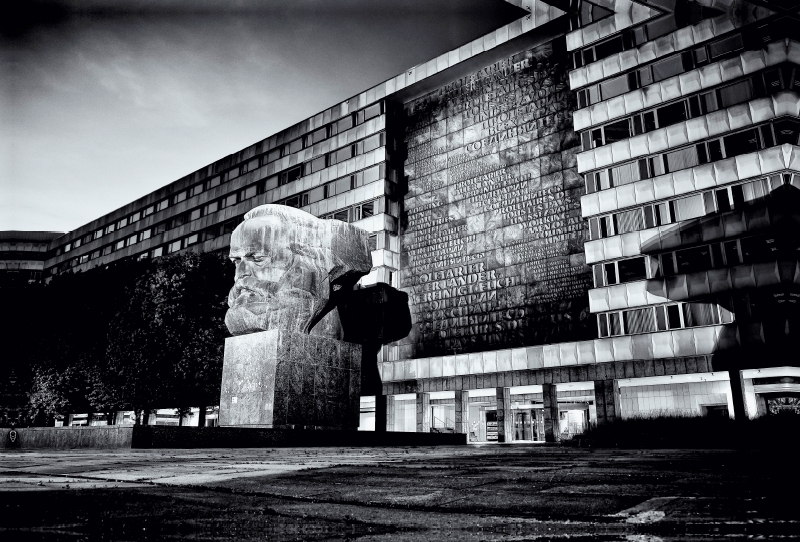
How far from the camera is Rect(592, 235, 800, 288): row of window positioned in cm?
2923

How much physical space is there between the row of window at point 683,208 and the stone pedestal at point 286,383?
21.6 metres

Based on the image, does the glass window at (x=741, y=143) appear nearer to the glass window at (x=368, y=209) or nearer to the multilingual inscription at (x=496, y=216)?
the multilingual inscription at (x=496, y=216)

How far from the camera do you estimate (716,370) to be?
29.7 meters

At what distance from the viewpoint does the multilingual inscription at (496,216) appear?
36.0 metres

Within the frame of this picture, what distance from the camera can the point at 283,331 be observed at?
1730cm

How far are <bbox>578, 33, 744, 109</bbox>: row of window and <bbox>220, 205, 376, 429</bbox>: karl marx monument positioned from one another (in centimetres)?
2476

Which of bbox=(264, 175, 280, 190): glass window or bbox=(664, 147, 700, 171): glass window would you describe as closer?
bbox=(664, 147, 700, 171): glass window

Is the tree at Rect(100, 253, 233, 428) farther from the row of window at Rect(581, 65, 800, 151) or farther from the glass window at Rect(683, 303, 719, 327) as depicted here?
the row of window at Rect(581, 65, 800, 151)

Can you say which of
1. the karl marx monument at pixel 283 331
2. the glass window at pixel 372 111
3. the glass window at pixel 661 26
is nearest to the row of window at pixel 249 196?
the glass window at pixel 372 111

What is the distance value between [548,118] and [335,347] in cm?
2585

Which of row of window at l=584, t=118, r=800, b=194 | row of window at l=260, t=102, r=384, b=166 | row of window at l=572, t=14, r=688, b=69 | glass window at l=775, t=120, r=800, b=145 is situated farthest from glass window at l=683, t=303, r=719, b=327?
row of window at l=260, t=102, r=384, b=166

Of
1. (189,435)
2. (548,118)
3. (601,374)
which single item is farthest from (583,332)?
(189,435)

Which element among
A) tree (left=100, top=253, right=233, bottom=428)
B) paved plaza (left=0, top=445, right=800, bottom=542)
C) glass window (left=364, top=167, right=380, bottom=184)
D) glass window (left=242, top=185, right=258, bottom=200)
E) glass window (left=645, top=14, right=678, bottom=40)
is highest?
glass window (left=645, top=14, right=678, bottom=40)

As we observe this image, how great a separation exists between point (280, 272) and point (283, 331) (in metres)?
1.78
